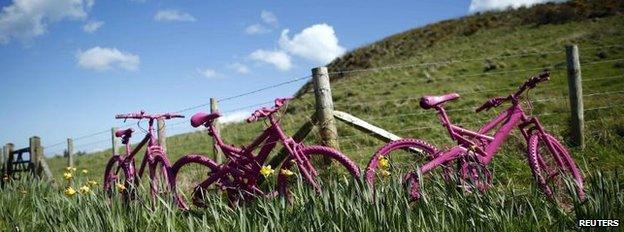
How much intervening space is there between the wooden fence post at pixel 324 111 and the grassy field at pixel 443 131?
0.46 meters

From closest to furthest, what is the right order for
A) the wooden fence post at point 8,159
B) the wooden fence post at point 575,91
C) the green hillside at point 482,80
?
the wooden fence post at point 575,91 < the green hillside at point 482,80 < the wooden fence post at point 8,159

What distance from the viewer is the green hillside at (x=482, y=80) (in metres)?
6.92

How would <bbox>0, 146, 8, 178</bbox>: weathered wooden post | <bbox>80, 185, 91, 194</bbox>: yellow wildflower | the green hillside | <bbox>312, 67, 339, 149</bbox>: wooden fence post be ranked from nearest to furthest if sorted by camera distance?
<bbox>80, 185, 91, 194</bbox>: yellow wildflower → <bbox>312, 67, 339, 149</bbox>: wooden fence post → the green hillside → <bbox>0, 146, 8, 178</bbox>: weathered wooden post

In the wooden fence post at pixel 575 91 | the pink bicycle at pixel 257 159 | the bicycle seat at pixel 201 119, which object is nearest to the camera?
the pink bicycle at pixel 257 159

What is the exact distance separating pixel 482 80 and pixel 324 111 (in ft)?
44.3

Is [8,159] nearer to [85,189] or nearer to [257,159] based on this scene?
[85,189]

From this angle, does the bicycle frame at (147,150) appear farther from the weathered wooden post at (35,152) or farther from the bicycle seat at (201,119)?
the weathered wooden post at (35,152)

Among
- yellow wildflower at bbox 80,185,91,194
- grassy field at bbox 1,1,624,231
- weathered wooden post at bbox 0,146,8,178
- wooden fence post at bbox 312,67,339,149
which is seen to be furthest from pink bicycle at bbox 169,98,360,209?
weathered wooden post at bbox 0,146,8,178

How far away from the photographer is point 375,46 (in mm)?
35844

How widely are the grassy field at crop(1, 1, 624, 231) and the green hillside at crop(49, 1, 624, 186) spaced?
50mm

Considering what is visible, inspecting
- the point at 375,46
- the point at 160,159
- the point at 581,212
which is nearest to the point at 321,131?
the point at 160,159

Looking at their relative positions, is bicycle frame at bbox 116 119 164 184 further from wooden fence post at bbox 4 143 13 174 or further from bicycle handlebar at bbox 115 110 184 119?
wooden fence post at bbox 4 143 13 174

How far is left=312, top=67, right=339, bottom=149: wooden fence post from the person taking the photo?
5285 millimetres

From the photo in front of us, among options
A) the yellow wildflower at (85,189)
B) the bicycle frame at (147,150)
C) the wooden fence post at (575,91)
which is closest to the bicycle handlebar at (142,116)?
the bicycle frame at (147,150)
